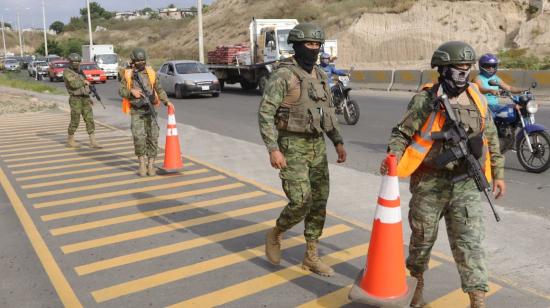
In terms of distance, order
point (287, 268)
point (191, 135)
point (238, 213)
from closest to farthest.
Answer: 1. point (287, 268)
2. point (238, 213)
3. point (191, 135)

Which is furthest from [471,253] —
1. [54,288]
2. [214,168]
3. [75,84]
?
[75,84]

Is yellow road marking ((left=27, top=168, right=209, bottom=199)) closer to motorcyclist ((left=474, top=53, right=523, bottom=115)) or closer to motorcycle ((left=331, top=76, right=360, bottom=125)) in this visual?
motorcyclist ((left=474, top=53, right=523, bottom=115))

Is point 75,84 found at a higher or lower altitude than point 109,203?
higher

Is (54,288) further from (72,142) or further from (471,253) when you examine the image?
(72,142)

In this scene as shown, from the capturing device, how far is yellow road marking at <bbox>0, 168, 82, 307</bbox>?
4.03m

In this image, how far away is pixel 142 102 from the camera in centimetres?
771

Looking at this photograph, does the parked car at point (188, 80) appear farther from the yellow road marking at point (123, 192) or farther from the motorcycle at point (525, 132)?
the motorcycle at point (525, 132)

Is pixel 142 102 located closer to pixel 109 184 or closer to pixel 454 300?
pixel 109 184

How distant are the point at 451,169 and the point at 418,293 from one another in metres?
0.91

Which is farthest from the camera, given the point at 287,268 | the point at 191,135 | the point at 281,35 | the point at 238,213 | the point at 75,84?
the point at 281,35

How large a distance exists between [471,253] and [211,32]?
56305 mm

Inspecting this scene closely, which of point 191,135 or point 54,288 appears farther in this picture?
point 191,135

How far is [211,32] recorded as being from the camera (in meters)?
57.4

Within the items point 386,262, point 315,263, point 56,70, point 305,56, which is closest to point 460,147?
point 386,262
